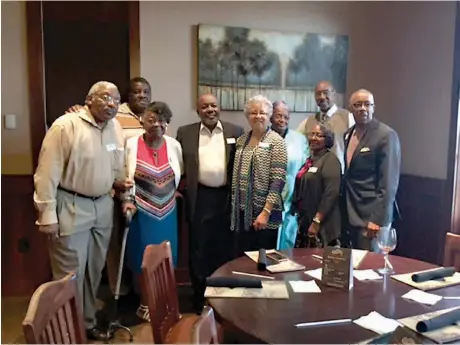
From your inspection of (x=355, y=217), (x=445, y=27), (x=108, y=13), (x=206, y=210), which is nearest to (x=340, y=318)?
(x=355, y=217)

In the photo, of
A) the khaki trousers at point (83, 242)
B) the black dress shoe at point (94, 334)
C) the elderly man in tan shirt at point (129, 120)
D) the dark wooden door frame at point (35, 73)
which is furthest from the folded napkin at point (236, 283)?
the dark wooden door frame at point (35, 73)

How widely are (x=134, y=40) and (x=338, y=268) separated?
2.67 m

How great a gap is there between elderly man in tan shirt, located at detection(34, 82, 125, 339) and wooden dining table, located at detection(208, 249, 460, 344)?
111cm

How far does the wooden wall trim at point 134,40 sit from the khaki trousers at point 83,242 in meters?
1.32

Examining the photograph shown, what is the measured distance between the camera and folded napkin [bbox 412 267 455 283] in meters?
1.87

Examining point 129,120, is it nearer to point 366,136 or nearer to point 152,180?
point 152,180

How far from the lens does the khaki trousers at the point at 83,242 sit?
8.78 ft

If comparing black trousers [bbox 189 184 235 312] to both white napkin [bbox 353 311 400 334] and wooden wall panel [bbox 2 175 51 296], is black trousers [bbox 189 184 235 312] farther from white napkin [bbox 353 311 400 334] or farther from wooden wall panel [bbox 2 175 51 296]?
white napkin [bbox 353 311 400 334]

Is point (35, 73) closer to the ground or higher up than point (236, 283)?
higher up

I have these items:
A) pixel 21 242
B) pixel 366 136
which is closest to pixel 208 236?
pixel 366 136

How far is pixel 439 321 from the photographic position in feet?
4.64

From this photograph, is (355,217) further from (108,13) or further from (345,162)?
(108,13)

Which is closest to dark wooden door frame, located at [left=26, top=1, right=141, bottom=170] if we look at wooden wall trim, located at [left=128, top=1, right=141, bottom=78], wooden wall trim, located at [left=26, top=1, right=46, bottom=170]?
wooden wall trim, located at [left=26, top=1, right=46, bottom=170]

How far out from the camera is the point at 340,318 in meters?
1.53
